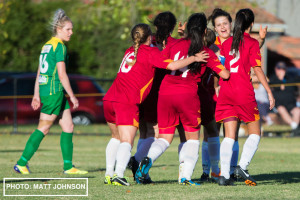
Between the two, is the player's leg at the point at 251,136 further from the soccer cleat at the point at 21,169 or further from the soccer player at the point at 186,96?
the soccer cleat at the point at 21,169

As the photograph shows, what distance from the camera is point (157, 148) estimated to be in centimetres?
874

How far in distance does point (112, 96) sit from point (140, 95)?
0.34 meters

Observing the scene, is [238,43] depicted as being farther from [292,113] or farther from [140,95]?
[292,113]

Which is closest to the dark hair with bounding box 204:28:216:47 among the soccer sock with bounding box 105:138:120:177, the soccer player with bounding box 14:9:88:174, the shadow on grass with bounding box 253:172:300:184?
the soccer sock with bounding box 105:138:120:177

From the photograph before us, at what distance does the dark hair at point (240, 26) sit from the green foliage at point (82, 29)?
50.1ft

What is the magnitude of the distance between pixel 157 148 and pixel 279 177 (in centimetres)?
220

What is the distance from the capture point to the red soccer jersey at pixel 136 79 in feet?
28.5

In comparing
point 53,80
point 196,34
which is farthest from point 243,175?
point 53,80

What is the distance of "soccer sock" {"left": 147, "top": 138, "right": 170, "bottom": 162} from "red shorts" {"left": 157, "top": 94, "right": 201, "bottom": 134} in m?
0.13

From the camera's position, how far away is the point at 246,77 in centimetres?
874

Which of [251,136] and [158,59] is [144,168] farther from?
[251,136]

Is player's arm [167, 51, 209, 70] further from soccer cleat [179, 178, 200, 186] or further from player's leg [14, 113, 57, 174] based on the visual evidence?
player's leg [14, 113, 57, 174]

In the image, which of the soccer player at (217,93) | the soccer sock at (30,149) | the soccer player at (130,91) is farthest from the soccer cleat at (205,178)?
the soccer sock at (30,149)

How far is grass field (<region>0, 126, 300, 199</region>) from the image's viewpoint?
7910mm
